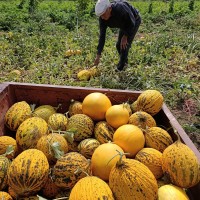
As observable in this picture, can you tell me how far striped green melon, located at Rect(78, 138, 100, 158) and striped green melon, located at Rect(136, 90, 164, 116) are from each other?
59cm

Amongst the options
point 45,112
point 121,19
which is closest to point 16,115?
point 45,112

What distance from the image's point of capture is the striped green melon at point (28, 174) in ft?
6.61

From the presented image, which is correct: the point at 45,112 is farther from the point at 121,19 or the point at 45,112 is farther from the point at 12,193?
the point at 121,19

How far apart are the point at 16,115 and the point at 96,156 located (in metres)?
0.94

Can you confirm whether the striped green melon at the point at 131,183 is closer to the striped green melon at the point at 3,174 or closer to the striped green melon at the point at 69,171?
the striped green melon at the point at 69,171

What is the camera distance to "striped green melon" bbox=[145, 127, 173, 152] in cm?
248

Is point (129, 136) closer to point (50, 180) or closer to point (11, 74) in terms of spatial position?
point (50, 180)

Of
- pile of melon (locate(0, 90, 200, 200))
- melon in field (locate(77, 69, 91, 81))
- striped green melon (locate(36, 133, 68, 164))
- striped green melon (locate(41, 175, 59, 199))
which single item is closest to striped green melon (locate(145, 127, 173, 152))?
pile of melon (locate(0, 90, 200, 200))

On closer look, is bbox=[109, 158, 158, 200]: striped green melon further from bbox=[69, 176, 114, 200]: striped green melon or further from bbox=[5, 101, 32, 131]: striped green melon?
bbox=[5, 101, 32, 131]: striped green melon

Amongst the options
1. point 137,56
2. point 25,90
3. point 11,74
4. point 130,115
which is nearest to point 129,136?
point 130,115

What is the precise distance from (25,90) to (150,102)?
1.28m

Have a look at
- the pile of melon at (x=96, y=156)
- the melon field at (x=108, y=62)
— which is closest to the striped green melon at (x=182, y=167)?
the pile of melon at (x=96, y=156)

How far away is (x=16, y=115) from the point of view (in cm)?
277

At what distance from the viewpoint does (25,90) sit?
127 inches
